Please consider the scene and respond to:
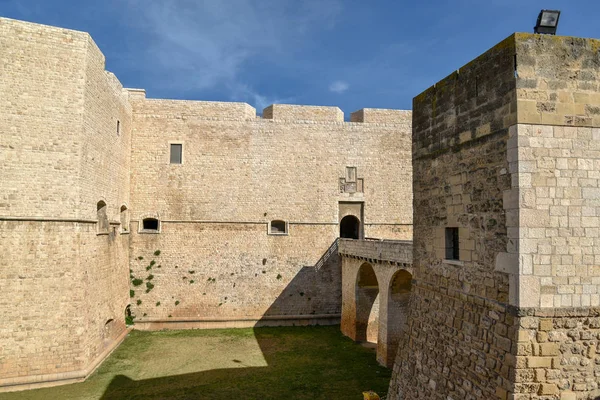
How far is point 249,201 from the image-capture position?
1686 cm

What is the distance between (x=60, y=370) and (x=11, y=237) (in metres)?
3.54

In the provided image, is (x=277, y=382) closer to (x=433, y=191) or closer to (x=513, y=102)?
(x=433, y=191)

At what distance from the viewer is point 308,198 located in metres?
17.2

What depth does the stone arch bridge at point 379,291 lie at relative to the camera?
11.3 m

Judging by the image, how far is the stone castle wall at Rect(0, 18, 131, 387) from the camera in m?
10.2

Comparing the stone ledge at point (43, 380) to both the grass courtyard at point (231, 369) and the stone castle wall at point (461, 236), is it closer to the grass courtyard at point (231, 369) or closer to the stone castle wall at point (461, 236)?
the grass courtyard at point (231, 369)

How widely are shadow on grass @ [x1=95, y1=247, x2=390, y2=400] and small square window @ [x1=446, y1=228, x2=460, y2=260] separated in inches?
223

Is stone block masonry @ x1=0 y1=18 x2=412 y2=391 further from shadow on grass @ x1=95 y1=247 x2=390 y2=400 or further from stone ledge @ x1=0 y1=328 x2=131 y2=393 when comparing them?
shadow on grass @ x1=95 y1=247 x2=390 y2=400

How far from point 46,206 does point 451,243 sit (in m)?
9.80

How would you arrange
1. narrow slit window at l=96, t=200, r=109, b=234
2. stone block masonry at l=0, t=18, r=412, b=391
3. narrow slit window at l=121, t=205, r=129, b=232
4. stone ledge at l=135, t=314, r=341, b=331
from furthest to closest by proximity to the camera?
stone ledge at l=135, t=314, r=341, b=331 < narrow slit window at l=121, t=205, r=129, b=232 < stone block masonry at l=0, t=18, r=412, b=391 < narrow slit window at l=96, t=200, r=109, b=234

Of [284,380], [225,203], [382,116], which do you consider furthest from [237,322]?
[382,116]

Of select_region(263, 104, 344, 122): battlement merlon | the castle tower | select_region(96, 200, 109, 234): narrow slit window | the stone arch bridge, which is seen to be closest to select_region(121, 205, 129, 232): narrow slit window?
select_region(96, 200, 109, 234): narrow slit window

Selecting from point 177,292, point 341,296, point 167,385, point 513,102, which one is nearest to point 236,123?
point 177,292

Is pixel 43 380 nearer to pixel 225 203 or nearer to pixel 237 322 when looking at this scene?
pixel 237 322
